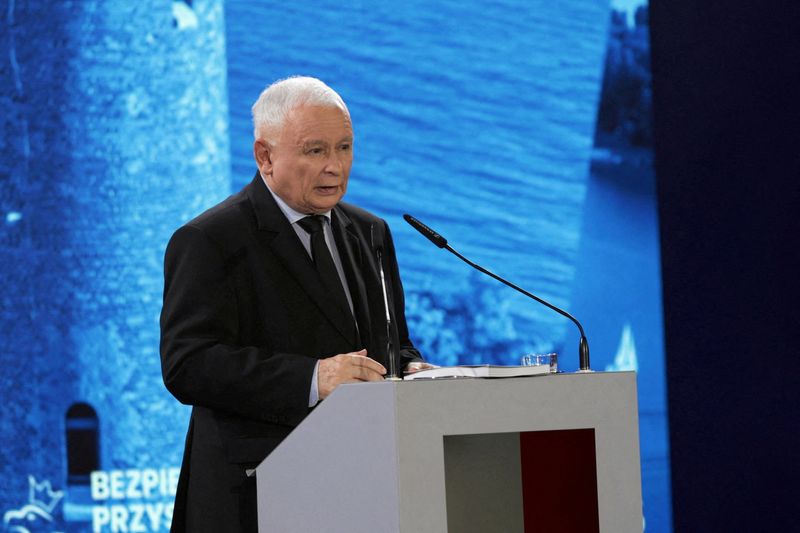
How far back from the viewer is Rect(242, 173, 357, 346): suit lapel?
2178 millimetres

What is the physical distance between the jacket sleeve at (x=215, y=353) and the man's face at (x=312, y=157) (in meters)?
0.23

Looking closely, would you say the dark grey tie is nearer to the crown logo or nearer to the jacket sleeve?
the jacket sleeve

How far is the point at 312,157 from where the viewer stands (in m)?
2.22

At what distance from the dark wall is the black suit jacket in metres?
2.41

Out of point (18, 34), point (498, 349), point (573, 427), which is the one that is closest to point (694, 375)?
point (498, 349)

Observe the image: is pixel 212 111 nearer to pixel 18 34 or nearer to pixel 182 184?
pixel 182 184

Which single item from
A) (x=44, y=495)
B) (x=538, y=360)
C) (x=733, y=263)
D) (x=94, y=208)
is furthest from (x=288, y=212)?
(x=733, y=263)

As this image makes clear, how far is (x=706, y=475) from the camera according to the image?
4.28 meters

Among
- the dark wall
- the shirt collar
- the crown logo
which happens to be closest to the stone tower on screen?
the crown logo

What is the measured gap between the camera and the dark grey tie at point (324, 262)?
7.23ft

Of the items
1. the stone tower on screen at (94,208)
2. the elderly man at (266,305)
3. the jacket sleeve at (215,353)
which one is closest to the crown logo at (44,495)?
the stone tower on screen at (94,208)

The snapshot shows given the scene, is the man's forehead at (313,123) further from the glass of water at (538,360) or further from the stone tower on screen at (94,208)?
the stone tower on screen at (94,208)

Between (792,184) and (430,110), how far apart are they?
5.20ft

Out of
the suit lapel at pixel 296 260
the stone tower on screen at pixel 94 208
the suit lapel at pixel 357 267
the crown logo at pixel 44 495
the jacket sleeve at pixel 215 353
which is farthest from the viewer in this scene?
the stone tower on screen at pixel 94 208
